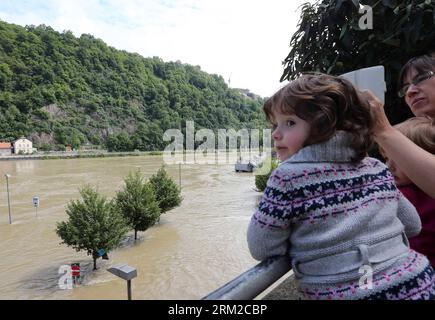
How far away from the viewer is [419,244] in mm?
1294

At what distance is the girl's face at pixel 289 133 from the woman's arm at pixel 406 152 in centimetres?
23

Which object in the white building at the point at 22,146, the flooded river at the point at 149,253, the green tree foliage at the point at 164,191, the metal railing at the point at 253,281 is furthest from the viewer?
the white building at the point at 22,146

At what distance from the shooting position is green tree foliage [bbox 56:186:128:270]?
10719 mm

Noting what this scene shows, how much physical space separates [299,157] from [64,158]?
60318mm

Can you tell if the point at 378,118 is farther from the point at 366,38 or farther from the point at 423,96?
the point at 366,38

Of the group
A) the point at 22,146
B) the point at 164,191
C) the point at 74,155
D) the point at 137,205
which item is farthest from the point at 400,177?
the point at 22,146

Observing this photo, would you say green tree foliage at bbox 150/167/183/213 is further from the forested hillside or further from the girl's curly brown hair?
the forested hillside

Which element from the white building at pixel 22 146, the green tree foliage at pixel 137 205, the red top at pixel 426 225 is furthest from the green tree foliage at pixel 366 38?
the white building at pixel 22 146

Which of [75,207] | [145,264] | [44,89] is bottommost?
[145,264]

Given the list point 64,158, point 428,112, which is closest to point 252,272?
point 428,112

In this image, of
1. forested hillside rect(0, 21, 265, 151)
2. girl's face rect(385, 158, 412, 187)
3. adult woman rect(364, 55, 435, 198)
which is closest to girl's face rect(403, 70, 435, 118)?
girl's face rect(385, 158, 412, 187)

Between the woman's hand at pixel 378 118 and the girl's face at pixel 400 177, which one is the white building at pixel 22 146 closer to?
the girl's face at pixel 400 177

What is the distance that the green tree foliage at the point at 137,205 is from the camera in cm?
1383

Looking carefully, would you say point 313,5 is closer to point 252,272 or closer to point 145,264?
point 252,272
